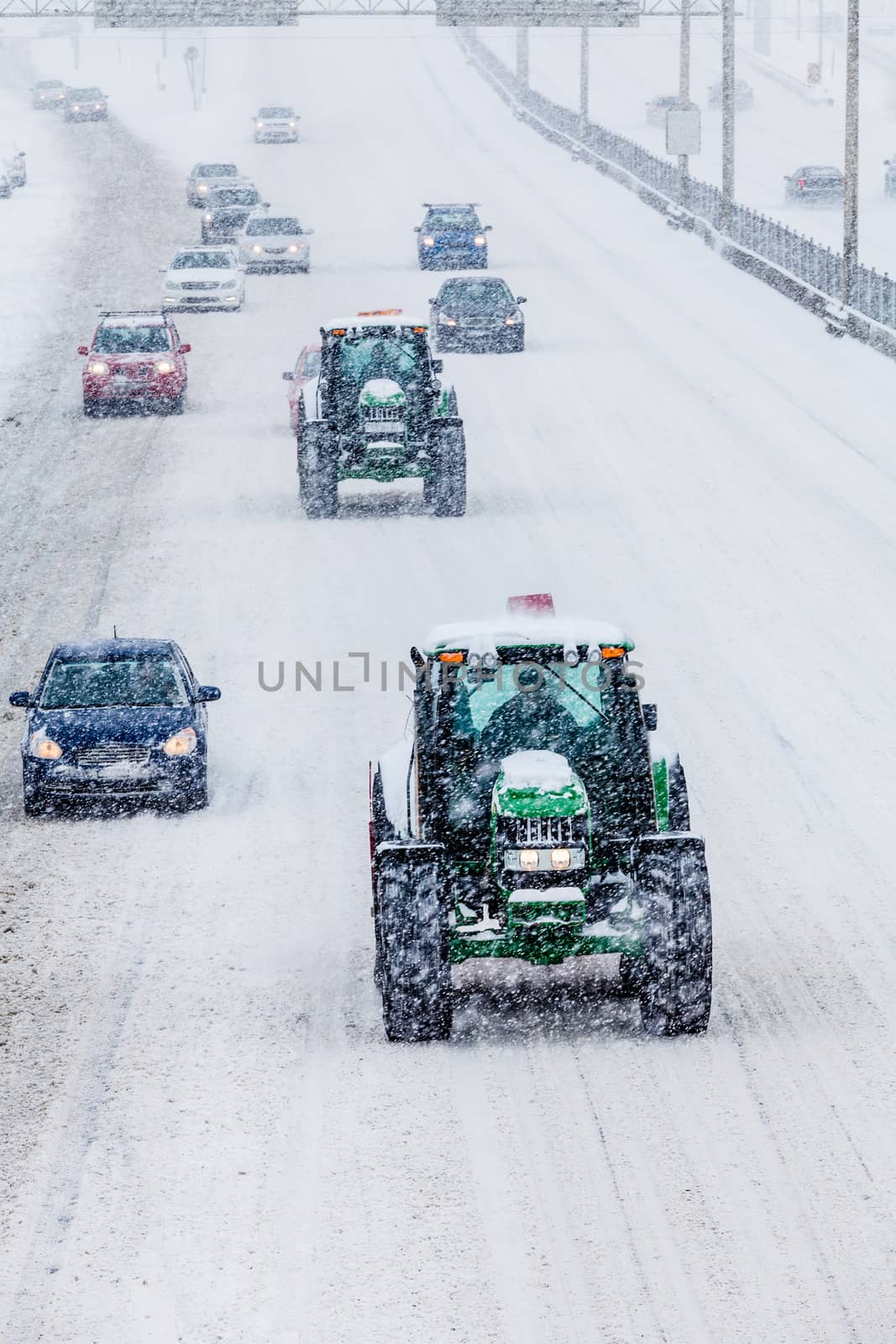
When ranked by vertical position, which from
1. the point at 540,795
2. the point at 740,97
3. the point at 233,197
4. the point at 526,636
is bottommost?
the point at 740,97

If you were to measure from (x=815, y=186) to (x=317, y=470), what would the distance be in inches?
1728

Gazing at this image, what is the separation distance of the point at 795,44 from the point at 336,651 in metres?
123

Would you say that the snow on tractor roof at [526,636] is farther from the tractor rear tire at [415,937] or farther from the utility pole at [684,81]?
the utility pole at [684,81]

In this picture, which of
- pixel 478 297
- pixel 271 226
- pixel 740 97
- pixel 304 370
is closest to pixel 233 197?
pixel 271 226

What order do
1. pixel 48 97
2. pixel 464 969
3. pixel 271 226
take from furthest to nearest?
pixel 48 97 → pixel 271 226 → pixel 464 969

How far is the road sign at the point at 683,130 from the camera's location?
183 ft

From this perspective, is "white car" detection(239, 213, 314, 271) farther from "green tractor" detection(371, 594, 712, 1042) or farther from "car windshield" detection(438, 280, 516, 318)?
Answer: "green tractor" detection(371, 594, 712, 1042)

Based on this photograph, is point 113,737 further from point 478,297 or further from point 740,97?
point 740,97

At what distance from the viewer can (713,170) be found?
74.6 metres

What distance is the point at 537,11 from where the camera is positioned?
187 ft

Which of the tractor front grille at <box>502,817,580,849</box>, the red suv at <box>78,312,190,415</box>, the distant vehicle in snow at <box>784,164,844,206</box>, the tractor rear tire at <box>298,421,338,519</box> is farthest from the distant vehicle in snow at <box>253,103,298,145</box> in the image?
the tractor front grille at <box>502,817,580,849</box>

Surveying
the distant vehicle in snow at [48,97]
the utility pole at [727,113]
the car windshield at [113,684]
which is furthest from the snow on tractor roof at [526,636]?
the distant vehicle in snow at [48,97]

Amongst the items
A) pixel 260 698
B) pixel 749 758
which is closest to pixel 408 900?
pixel 749 758

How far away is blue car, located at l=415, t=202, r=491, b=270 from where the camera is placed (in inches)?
1933
